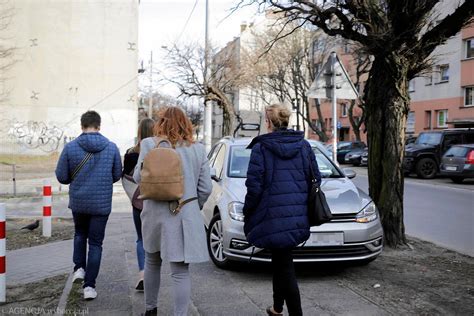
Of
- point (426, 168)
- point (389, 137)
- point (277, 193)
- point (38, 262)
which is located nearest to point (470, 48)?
point (426, 168)

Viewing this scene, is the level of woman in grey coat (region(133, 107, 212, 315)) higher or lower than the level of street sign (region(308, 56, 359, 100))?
lower

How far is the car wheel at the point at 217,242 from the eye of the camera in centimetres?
589

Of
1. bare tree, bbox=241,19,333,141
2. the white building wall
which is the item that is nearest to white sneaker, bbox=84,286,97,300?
bare tree, bbox=241,19,333,141

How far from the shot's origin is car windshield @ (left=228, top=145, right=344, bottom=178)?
6.68 metres

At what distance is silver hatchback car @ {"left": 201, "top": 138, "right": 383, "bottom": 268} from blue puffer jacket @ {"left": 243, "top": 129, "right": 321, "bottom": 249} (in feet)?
3.33

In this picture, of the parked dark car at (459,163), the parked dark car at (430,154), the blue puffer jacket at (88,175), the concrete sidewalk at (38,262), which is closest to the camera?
the blue puffer jacket at (88,175)

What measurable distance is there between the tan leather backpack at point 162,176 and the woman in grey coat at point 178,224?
12 cm

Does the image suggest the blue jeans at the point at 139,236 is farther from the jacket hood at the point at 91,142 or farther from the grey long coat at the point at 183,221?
the grey long coat at the point at 183,221

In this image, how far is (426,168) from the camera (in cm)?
2123

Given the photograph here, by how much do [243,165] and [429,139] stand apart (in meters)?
17.4

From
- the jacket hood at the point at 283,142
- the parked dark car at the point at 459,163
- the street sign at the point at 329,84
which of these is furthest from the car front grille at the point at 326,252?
the parked dark car at the point at 459,163

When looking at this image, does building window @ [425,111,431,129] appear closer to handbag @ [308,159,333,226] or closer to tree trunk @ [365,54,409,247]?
tree trunk @ [365,54,409,247]

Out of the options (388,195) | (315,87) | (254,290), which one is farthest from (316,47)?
(254,290)

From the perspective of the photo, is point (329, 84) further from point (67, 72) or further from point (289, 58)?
point (67, 72)
